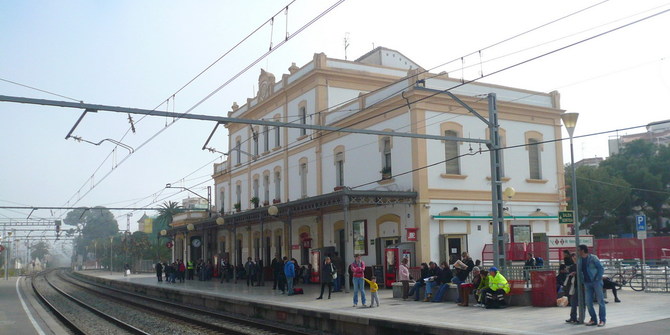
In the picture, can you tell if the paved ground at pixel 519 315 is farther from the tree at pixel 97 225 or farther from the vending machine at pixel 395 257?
the tree at pixel 97 225

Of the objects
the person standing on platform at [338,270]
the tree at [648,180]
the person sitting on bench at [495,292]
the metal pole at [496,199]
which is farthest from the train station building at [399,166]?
the tree at [648,180]

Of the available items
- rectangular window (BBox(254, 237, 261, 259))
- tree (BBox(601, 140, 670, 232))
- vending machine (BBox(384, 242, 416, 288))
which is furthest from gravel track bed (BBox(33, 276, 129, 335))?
tree (BBox(601, 140, 670, 232))

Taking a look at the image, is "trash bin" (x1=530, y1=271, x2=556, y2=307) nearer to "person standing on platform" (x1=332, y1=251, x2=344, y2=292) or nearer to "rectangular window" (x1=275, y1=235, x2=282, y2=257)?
"person standing on platform" (x1=332, y1=251, x2=344, y2=292)

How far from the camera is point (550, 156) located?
97.8 ft

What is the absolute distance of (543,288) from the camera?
52.7 ft

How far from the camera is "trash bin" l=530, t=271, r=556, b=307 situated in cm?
1595

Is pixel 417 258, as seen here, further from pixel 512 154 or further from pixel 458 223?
pixel 512 154

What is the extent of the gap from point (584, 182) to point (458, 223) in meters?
33.1

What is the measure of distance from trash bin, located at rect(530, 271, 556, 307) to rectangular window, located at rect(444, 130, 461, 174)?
10.8 meters

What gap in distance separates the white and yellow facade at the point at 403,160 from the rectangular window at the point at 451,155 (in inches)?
2.3

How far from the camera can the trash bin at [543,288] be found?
52.3 feet

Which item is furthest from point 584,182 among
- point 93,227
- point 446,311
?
point 93,227

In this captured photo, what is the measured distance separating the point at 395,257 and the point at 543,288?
9.06 m

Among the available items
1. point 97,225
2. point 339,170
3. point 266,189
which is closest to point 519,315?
point 339,170
